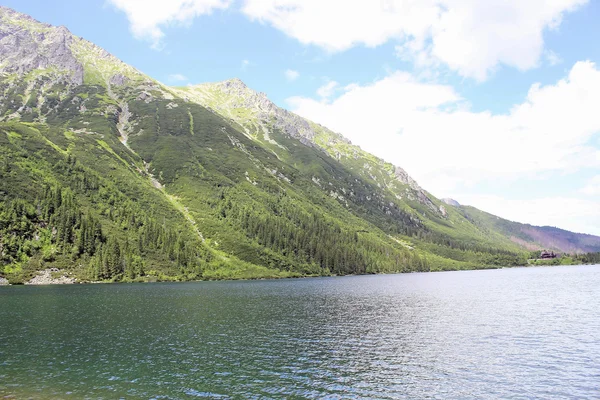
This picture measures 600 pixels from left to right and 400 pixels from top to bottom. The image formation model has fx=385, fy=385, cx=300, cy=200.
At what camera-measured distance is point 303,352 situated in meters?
49.5

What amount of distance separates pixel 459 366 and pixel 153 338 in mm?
43033

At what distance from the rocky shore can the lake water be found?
276 ft

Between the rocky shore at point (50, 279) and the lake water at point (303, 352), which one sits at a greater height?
the rocky shore at point (50, 279)

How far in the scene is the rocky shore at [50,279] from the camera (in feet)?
524

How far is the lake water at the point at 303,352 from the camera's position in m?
36.0

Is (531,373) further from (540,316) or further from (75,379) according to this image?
(75,379)

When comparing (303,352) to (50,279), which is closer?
(303,352)

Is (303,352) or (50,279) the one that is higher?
(50,279)

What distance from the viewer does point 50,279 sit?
16350 cm

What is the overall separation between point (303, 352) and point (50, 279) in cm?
15660

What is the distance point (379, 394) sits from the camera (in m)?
34.5

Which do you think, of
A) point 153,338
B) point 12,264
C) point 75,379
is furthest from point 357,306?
point 12,264

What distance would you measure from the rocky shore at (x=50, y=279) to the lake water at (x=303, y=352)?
276ft

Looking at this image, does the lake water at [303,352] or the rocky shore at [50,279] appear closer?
the lake water at [303,352]
